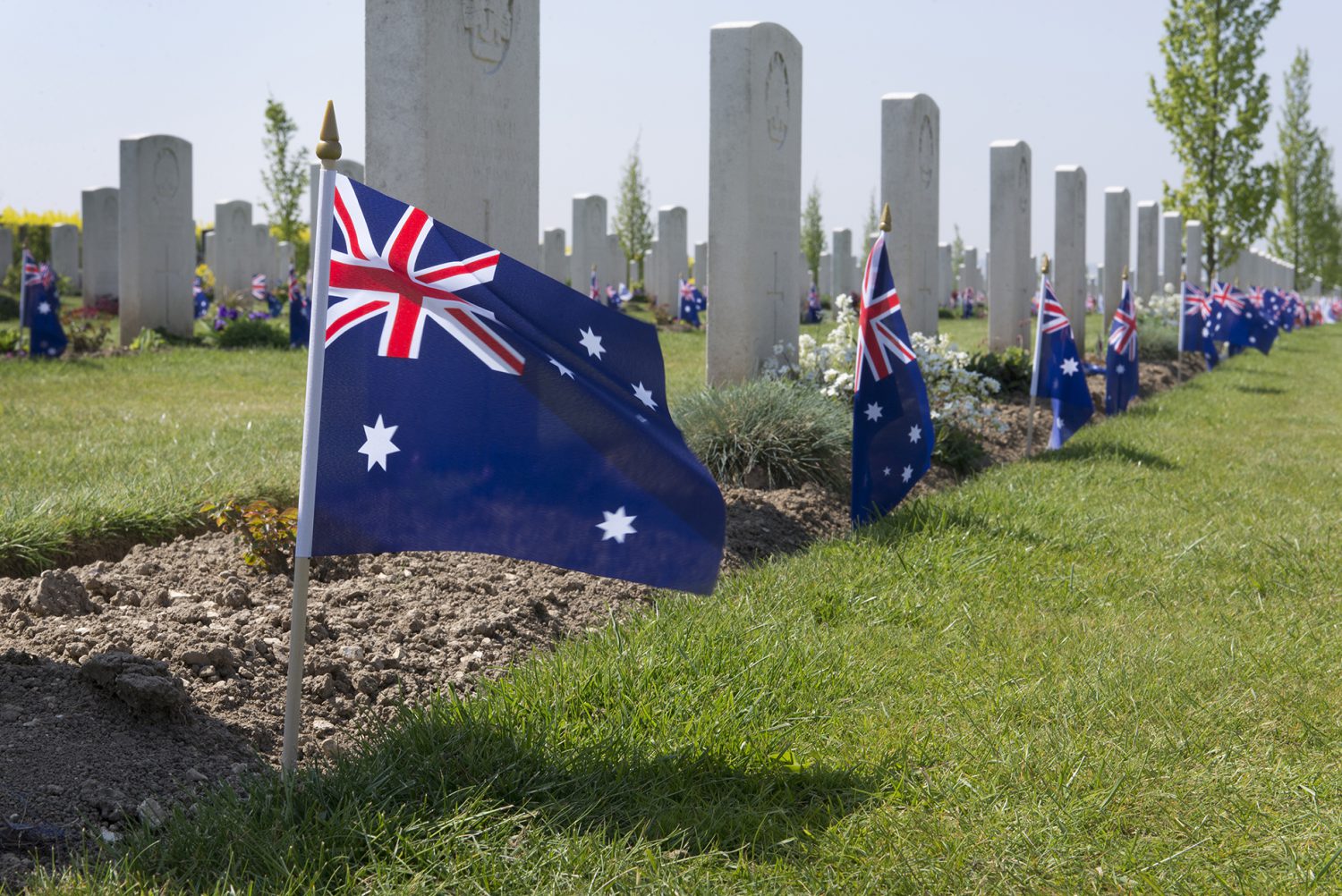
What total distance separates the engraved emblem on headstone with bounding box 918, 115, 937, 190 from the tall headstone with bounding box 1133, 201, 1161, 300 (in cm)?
1372

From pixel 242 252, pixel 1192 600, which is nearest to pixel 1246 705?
pixel 1192 600

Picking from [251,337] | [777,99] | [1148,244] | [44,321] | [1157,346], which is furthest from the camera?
[1148,244]

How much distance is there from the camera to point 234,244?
27203 millimetres

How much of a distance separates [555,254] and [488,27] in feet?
72.7

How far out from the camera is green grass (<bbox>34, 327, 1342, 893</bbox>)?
2.74m

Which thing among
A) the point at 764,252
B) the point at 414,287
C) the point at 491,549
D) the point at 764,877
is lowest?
the point at 764,877

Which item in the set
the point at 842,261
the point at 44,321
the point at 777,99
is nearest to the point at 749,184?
the point at 777,99

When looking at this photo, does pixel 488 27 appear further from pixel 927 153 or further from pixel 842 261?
pixel 842 261

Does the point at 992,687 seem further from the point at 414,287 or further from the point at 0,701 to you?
the point at 0,701

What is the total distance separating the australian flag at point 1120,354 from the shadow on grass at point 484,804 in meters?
8.84

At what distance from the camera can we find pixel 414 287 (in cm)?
308

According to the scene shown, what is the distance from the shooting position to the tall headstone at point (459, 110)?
573 cm

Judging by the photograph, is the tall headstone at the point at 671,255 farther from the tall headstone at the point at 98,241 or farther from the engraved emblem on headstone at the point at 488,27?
the engraved emblem on headstone at the point at 488,27

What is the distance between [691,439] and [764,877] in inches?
170
